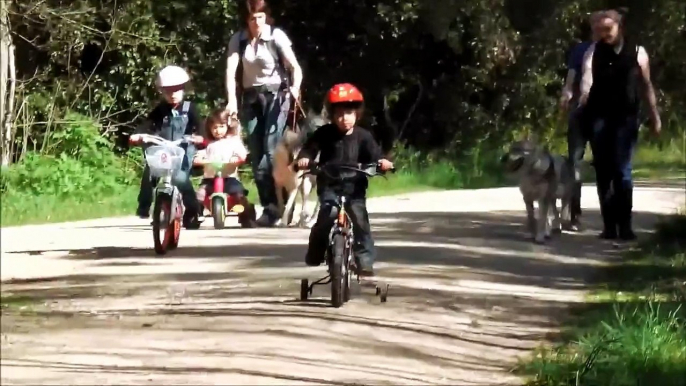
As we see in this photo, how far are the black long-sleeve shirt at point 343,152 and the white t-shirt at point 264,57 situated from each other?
0.88 ft

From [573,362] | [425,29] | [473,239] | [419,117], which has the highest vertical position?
[425,29]

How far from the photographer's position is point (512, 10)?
2861 millimetres

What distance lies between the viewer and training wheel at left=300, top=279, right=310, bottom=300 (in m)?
3.36

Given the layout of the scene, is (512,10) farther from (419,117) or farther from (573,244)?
(573,244)

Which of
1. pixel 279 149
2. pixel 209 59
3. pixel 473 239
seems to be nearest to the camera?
pixel 209 59

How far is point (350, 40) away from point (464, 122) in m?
0.28

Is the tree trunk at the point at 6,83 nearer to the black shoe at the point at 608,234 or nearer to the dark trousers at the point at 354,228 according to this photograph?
the dark trousers at the point at 354,228

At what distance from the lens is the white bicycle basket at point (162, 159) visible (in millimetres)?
2283

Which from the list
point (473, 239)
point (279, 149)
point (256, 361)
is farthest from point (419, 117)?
point (473, 239)

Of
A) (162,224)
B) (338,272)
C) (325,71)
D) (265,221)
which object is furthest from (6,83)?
(338,272)

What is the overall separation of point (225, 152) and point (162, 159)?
178 mm

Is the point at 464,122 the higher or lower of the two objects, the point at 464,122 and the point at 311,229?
the higher

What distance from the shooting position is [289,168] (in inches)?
115

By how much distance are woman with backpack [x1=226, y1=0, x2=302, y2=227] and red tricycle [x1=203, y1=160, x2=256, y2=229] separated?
0.05 meters
